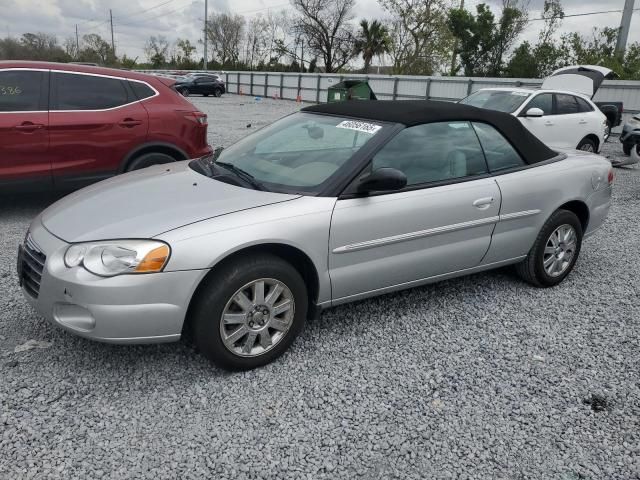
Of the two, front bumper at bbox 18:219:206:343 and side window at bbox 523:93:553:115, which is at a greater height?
side window at bbox 523:93:553:115

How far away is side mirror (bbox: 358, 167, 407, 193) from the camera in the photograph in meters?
3.10

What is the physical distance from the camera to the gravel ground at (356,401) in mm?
2379

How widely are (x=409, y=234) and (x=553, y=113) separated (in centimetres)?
744

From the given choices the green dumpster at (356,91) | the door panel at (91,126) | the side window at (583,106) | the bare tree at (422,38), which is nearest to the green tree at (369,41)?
the bare tree at (422,38)

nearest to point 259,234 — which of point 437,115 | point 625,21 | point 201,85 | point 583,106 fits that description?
point 437,115

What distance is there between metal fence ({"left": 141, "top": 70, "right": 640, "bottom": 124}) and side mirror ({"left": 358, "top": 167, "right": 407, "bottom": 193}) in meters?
17.0

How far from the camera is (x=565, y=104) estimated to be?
9789 mm

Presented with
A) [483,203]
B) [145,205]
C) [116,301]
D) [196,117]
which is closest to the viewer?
[116,301]

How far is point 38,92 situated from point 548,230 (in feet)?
16.5

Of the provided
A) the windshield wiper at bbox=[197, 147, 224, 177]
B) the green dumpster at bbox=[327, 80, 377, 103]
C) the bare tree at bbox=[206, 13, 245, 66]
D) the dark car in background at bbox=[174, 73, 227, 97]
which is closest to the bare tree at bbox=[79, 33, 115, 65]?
the bare tree at bbox=[206, 13, 245, 66]

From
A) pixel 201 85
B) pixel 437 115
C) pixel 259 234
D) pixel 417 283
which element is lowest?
pixel 417 283

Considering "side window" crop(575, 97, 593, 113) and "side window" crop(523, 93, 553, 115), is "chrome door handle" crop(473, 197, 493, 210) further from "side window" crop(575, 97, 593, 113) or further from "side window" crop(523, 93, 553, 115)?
"side window" crop(575, 97, 593, 113)

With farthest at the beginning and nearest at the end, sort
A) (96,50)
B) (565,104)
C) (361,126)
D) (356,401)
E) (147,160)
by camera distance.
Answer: (96,50) < (565,104) < (147,160) < (361,126) < (356,401)

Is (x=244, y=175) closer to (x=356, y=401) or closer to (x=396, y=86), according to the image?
(x=356, y=401)
